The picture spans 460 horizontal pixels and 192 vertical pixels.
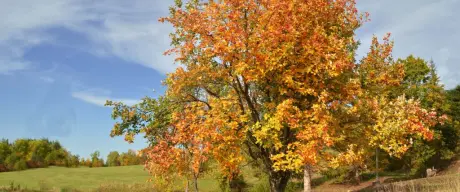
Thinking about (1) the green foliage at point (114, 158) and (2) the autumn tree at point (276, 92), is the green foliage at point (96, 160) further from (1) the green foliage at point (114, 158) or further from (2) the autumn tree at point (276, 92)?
(2) the autumn tree at point (276, 92)

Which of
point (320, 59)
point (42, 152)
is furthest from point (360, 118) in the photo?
point (42, 152)

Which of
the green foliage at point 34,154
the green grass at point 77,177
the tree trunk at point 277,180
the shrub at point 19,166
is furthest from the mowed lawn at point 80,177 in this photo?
the tree trunk at point 277,180

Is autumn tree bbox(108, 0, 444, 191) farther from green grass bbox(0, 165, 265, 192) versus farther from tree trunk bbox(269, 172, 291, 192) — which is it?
green grass bbox(0, 165, 265, 192)

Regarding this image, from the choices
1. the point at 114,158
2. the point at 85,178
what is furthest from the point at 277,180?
the point at 114,158

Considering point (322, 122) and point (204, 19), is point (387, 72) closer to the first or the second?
point (322, 122)

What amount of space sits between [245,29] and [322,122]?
5.63 metres

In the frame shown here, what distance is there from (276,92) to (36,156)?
8939cm

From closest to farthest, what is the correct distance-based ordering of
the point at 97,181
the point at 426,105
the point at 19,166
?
1. the point at 426,105
2. the point at 97,181
3. the point at 19,166

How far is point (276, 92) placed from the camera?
1702cm

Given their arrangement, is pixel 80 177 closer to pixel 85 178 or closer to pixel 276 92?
pixel 85 178

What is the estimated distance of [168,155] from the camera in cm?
1559

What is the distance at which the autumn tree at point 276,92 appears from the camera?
14633 mm

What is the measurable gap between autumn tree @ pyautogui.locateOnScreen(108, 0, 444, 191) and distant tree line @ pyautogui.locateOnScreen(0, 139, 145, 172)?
7461 cm

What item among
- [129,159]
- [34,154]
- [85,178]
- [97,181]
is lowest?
[97,181]
